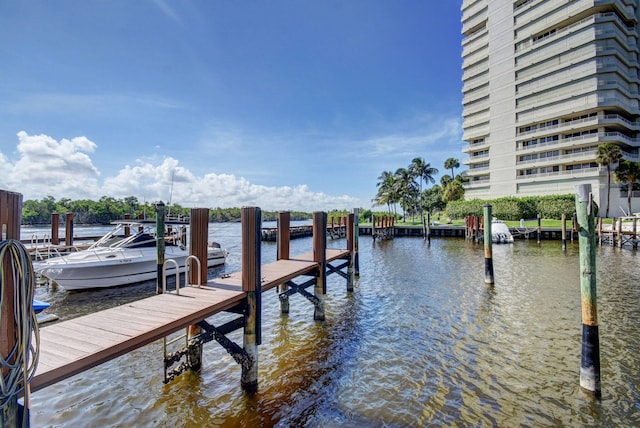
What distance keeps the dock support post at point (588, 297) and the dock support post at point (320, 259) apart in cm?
644

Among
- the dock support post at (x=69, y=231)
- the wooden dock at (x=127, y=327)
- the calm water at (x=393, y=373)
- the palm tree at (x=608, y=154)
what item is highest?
the palm tree at (x=608, y=154)

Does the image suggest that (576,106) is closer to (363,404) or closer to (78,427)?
(363,404)

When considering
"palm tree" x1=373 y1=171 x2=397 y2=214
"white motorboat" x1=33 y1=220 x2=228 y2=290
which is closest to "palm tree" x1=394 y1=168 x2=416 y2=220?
"palm tree" x1=373 y1=171 x2=397 y2=214

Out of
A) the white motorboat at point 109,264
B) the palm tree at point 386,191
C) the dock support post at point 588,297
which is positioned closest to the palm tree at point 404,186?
the palm tree at point 386,191

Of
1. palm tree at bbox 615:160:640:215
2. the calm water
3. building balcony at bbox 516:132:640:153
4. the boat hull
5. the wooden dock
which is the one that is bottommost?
the calm water

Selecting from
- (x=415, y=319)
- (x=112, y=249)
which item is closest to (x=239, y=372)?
(x=415, y=319)

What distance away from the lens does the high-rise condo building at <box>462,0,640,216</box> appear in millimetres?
46719

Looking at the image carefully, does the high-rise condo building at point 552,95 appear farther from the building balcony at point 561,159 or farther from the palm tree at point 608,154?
the palm tree at point 608,154

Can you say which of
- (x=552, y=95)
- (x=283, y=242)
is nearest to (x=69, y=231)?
(x=283, y=242)

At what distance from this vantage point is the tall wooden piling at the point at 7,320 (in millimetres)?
2678

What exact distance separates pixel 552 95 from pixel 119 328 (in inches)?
2598

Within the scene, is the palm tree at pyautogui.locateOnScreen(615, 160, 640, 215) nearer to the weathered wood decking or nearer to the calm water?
the calm water

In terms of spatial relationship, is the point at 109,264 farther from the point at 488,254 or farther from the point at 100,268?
the point at 488,254

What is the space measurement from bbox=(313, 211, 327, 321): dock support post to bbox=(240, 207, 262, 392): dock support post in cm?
408
